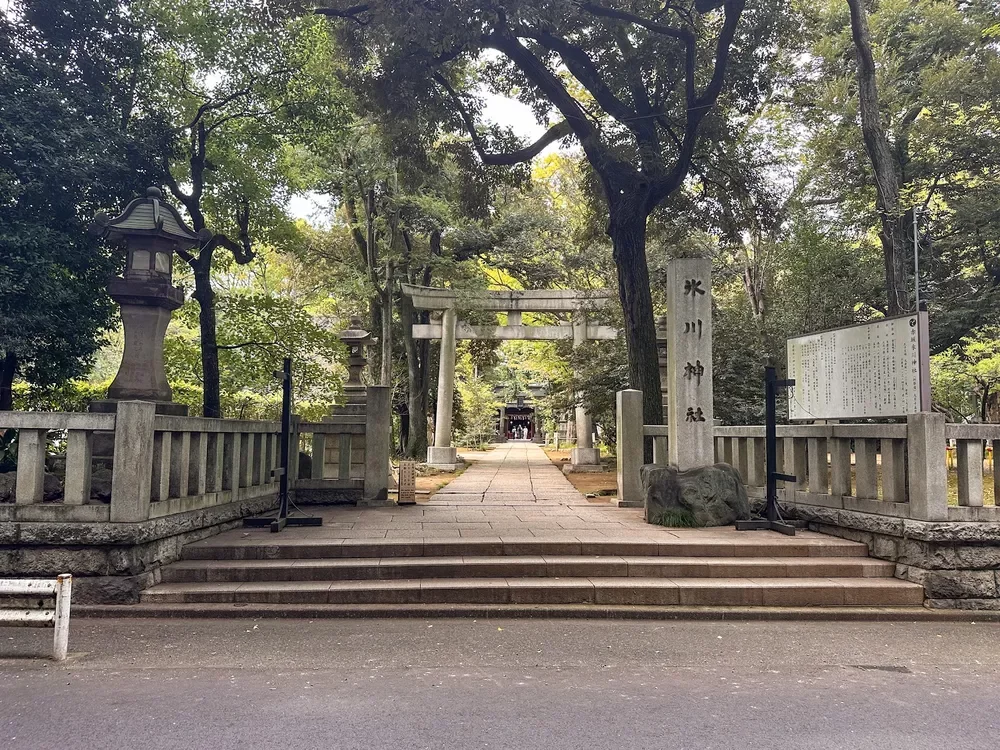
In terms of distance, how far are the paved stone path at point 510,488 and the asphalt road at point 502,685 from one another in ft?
17.7

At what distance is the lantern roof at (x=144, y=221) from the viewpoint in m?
7.35

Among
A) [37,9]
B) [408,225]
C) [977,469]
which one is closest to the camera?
[977,469]

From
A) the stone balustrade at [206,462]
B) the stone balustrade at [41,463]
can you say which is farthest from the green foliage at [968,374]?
the stone balustrade at [41,463]

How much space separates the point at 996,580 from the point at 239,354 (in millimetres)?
10505

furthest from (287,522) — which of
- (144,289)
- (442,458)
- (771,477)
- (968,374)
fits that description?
(968,374)

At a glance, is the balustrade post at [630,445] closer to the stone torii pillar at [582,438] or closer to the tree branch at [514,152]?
the tree branch at [514,152]

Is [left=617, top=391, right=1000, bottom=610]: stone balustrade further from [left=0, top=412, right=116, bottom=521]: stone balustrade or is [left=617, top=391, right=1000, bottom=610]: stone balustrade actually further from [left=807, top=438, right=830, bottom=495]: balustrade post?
[left=0, top=412, right=116, bottom=521]: stone balustrade

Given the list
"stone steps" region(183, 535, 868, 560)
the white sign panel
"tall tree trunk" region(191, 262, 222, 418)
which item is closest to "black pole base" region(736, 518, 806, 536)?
"stone steps" region(183, 535, 868, 560)

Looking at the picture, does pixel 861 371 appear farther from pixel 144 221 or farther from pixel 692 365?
pixel 144 221

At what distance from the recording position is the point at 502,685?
12.8 ft

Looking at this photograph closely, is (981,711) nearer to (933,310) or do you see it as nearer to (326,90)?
(326,90)

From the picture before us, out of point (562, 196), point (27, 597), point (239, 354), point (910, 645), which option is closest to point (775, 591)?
point (910, 645)

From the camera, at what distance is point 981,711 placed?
141 inches

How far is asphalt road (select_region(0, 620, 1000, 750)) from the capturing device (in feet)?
10.7
